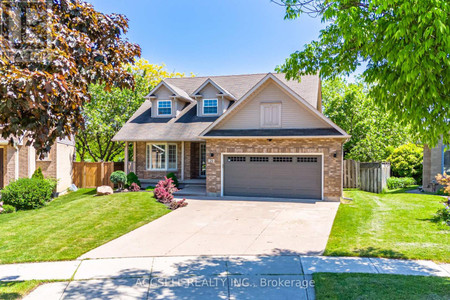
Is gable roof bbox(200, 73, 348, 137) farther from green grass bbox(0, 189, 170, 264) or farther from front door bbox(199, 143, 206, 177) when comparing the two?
green grass bbox(0, 189, 170, 264)

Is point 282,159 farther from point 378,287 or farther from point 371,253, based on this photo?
point 378,287

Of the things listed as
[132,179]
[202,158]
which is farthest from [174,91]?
[132,179]

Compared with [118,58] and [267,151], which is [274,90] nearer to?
[267,151]

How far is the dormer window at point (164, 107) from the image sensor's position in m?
22.5

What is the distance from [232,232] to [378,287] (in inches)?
203

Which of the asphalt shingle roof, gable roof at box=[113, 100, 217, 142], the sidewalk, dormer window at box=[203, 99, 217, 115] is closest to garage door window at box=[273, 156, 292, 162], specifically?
the asphalt shingle roof

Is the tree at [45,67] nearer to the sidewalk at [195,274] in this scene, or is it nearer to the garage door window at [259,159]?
the sidewalk at [195,274]

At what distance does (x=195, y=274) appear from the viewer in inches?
271

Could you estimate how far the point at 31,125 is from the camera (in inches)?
199

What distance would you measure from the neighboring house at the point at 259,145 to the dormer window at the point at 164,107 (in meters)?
1.32

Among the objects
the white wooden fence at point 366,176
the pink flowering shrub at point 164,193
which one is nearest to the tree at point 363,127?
the white wooden fence at point 366,176

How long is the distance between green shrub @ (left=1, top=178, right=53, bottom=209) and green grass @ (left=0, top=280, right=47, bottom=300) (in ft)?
34.8

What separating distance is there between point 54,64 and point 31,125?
96 cm

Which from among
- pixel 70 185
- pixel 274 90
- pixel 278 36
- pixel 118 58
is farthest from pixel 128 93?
pixel 118 58
